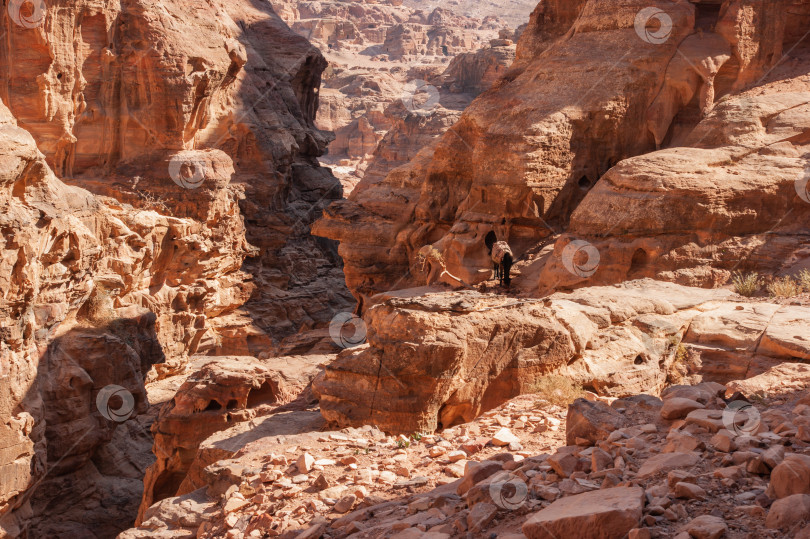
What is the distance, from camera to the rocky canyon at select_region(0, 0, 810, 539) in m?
4.08

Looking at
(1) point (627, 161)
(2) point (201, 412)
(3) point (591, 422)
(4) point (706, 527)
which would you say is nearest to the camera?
(4) point (706, 527)

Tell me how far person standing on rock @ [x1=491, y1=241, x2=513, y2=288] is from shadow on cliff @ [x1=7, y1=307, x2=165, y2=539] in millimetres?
5943

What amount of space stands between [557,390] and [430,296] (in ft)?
4.63

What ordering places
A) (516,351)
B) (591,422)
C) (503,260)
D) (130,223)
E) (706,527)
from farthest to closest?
(130,223), (503,260), (516,351), (591,422), (706,527)

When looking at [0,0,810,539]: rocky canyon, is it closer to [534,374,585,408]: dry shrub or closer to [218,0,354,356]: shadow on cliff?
[534,374,585,408]: dry shrub

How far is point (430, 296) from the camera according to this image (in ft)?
22.0

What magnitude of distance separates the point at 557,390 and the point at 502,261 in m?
6.24

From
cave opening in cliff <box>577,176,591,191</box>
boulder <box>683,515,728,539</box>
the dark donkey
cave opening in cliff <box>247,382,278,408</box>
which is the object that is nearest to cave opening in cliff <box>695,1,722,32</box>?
cave opening in cliff <box>577,176,591,191</box>

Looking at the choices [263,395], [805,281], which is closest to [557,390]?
[263,395]

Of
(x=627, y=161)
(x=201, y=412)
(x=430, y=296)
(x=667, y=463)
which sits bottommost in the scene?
(x=201, y=412)

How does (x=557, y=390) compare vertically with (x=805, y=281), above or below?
below

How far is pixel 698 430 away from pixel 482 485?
4.13 feet

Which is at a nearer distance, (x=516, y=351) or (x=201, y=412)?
(x=516, y=351)

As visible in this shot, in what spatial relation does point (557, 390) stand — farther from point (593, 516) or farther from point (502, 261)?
point (502, 261)
